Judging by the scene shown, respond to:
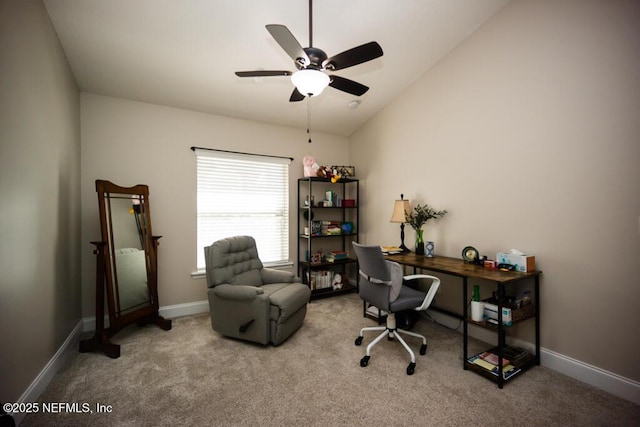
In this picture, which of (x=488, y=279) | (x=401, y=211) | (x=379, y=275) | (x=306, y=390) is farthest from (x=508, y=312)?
(x=306, y=390)

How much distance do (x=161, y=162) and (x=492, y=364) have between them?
387 cm

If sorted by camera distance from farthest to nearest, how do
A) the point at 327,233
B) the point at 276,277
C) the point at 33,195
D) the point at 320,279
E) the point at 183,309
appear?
the point at 327,233
the point at 320,279
the point at 183,309
the point at 276,277
the point at 33,195

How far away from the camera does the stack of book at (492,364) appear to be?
2.05 m

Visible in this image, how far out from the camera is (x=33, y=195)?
1867mm

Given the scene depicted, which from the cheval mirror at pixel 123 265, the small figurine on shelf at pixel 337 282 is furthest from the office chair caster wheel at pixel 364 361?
the cheval mirror at pixel 123 265

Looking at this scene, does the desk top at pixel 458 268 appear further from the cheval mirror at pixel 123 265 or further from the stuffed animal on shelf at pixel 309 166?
the cheval mirror at pixel 123 265

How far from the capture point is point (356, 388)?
77.0 inches

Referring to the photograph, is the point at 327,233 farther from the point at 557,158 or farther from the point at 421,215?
the point at 557,158

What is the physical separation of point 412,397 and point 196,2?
330 centimetres

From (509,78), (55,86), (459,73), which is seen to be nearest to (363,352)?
(509,78)

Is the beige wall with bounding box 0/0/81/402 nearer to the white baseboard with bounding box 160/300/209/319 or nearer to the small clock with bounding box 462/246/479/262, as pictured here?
the white baseboard with bounding box 160/300/209/319

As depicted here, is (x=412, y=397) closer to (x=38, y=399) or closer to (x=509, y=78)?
(x=38, y=399)

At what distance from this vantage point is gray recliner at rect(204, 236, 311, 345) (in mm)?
2525

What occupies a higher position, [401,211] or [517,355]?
[401,211]
